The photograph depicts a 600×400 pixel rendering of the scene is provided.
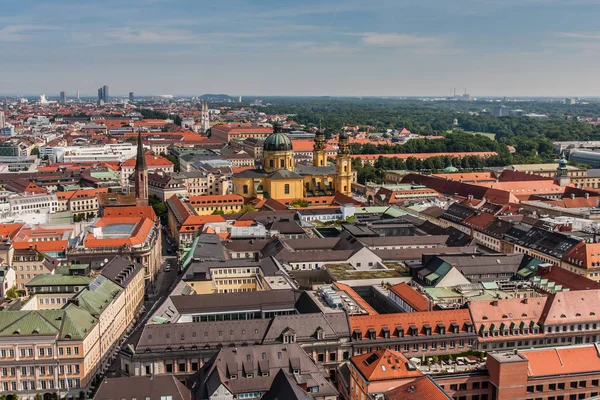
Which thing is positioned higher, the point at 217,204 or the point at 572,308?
the point at 572,308

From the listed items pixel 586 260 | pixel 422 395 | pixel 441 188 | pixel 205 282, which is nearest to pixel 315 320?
A: pixel 422 395

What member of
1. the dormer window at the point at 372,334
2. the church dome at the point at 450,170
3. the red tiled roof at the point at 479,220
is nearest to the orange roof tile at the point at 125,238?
the dormer window at the point at 372,334

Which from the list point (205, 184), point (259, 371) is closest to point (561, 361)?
point (259, 371)

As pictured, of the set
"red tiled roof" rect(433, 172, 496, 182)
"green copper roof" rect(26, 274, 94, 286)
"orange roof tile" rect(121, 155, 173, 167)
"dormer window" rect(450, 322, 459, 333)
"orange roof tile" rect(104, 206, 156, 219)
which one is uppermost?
"orange roof tile" rect(121, 155, 173, 167)

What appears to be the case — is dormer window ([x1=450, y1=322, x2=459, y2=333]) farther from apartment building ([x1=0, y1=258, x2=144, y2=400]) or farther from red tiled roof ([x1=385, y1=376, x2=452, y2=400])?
apartment building ([x1=0, y1=258, x2=144, y2=400])

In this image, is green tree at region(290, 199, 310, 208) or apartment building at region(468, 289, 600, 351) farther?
green tree at region(290, 199, 310, 208)

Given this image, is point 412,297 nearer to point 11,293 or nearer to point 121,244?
point 121,244

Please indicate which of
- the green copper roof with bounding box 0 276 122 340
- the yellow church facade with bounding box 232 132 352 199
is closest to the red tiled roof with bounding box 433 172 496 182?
the yellow church facade with bounding box 232 132 352 199
